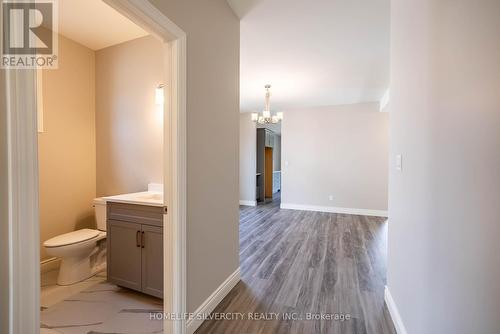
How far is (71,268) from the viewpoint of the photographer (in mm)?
2223

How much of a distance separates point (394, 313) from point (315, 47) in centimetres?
280

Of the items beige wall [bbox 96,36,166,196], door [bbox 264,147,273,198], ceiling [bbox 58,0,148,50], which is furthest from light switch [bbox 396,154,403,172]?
door [bbox 264,147,273,198]

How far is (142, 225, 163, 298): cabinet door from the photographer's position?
1.82 meters

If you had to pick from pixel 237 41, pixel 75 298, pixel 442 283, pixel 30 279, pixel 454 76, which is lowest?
pixel 75 298

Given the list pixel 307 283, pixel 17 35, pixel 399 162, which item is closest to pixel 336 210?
pixel 307 283

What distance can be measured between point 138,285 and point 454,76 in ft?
8.30

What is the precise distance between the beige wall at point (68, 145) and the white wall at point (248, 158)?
403cm

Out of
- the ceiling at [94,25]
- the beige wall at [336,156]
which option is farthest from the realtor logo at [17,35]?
the beige wall at [336,156]

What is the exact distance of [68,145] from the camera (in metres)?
2.56

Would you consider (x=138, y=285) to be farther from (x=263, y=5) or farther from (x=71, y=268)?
(x=263, y=5)

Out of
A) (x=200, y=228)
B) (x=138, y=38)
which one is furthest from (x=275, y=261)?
(x=138, y=38)

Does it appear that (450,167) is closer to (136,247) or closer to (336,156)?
(136,247)

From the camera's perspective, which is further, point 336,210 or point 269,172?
point 269,172

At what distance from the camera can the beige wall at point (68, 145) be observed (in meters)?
2.39
